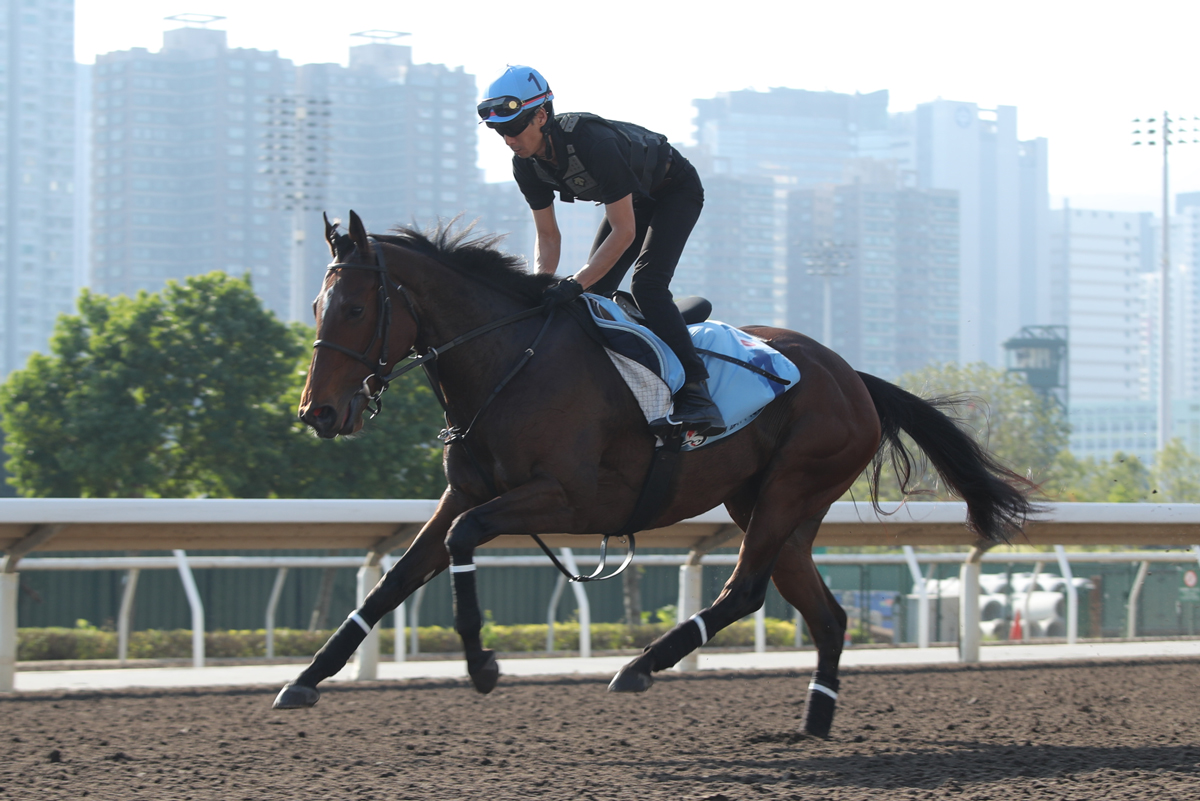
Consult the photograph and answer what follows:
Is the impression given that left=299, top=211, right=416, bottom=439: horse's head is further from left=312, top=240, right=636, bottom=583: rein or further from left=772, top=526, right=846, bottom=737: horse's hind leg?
left=772, top=526, right=846, bottom=737: horse's hind leg

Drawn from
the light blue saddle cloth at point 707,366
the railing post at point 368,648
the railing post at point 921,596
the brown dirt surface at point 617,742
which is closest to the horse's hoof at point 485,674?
the brown dirt surface at point 617,742

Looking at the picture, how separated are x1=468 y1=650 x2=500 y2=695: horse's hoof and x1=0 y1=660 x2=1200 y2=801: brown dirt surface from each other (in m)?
0.31

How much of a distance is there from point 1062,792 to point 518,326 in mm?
2466

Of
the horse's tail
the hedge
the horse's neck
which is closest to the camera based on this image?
the horse's neck

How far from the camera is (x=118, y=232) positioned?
6240 inches

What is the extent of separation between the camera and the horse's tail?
610cm

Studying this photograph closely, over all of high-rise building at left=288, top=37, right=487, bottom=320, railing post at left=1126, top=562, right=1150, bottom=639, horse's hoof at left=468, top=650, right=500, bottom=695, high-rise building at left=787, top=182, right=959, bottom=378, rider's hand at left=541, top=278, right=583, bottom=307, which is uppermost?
high-rise building at left=288, top=37, right=487, bottom=320

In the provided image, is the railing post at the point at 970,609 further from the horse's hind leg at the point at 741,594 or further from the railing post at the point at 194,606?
the railing post at the point at 194,606

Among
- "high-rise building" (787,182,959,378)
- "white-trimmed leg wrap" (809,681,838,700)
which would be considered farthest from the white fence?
"high-rise building" (787,182,959,378)

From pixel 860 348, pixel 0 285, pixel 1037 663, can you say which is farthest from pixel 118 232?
pixel 1037 663

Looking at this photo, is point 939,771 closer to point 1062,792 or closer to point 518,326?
Answer: point 1062,792

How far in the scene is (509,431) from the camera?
4.57 meters

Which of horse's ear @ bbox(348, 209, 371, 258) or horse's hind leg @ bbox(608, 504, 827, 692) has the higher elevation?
horse's ear @ bbox(348, 209, 371, 258)

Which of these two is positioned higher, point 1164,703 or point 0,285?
point 0,285
